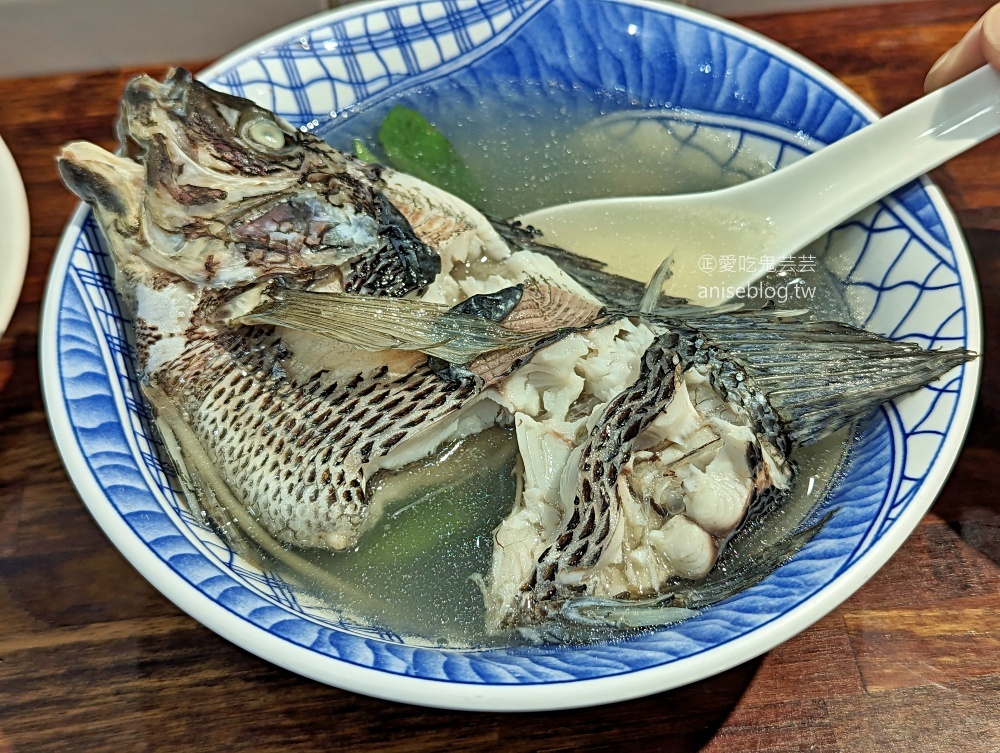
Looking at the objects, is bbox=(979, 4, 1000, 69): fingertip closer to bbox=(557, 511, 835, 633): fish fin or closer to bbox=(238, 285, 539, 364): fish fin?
bbox=(557, 511, 835, 633): fish fin

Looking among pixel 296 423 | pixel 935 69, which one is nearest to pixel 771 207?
pixel 935 69

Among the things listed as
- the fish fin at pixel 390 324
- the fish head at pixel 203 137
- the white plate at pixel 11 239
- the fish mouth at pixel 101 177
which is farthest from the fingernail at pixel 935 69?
the white plate at pixel 11 239

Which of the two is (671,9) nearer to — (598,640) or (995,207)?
(995,207)

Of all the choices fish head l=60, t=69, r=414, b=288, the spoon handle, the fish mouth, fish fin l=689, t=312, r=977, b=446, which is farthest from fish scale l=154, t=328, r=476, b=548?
the spoon handle

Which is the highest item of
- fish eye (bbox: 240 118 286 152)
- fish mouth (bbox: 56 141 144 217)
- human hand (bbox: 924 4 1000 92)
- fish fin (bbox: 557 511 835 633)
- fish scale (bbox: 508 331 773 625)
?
human hand (bbox: 924 4 1000 92)

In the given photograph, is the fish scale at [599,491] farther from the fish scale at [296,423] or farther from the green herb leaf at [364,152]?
the green herb leaf at [364,152]

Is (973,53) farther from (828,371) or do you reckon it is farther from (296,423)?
(296,423)

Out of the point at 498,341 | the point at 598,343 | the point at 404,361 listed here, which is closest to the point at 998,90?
the point at 598,343
